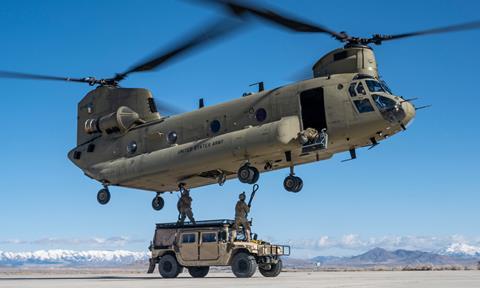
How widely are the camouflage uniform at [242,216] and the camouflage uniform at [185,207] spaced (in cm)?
260

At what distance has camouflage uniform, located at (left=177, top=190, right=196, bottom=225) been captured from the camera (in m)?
23.7

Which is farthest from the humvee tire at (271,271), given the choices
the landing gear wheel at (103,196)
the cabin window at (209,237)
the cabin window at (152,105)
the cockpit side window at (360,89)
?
the cabin window at (152,105)

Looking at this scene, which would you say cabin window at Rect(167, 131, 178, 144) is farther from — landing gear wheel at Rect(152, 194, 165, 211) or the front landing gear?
the front landing gear

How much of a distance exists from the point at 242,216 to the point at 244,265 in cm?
183

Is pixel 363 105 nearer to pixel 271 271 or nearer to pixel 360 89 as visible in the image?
pixel 360 89

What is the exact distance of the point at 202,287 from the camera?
1403cm

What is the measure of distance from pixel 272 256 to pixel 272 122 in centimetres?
461

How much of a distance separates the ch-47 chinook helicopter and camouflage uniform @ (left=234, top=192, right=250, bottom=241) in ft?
4.33

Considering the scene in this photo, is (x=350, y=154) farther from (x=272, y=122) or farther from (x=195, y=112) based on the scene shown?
(x=195, y=112)

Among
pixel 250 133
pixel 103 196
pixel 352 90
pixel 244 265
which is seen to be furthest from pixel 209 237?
pixel 103 196

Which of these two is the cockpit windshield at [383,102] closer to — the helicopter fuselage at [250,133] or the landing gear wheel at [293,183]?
the helicopter fuselage at [250,133]

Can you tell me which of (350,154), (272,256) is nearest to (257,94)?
(350,154)

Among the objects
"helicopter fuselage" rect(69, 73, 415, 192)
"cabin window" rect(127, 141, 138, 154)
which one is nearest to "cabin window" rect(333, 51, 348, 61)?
"helicopter fuselage" rect(69, 73, 415, 192)

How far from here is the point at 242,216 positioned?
21312 mm
